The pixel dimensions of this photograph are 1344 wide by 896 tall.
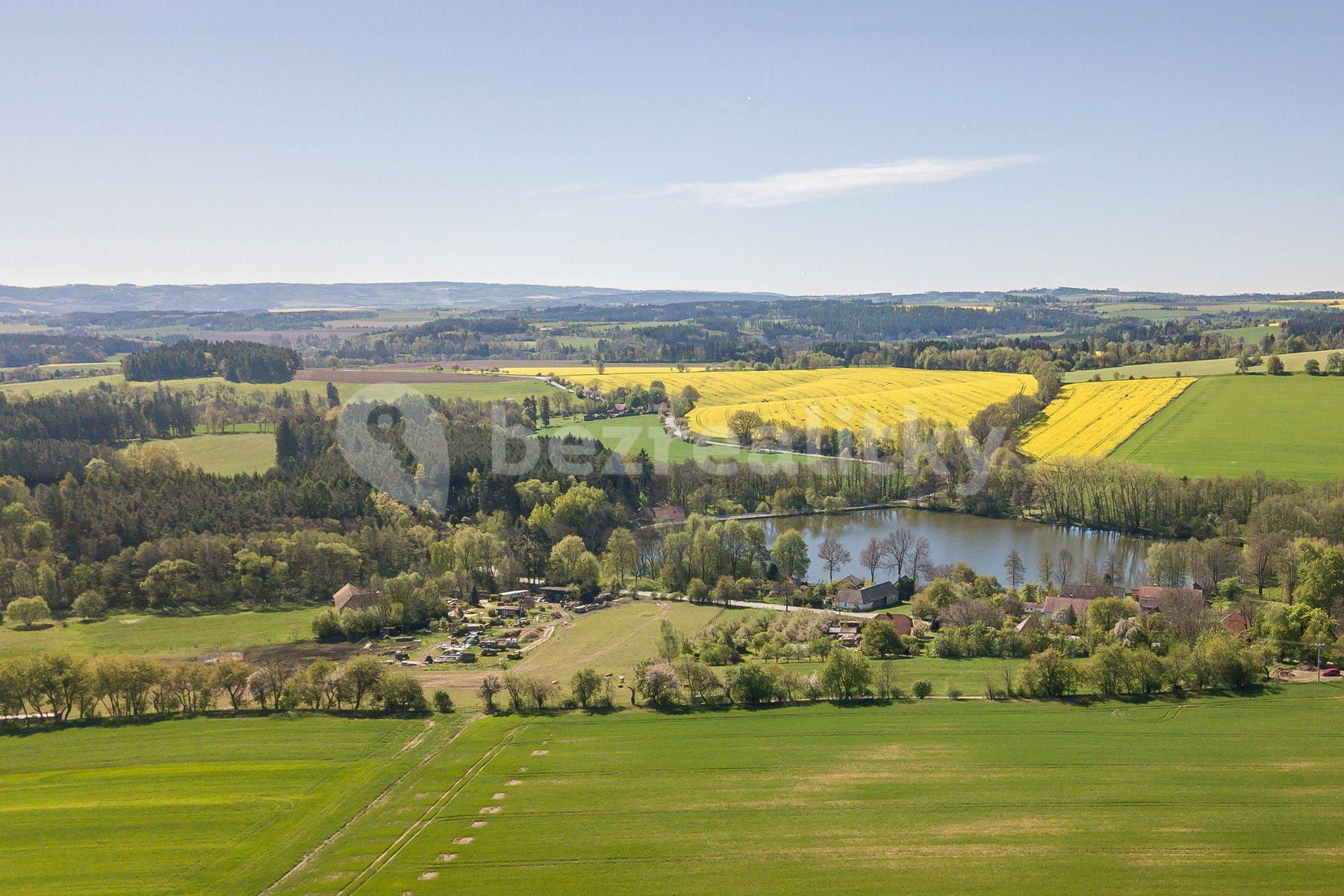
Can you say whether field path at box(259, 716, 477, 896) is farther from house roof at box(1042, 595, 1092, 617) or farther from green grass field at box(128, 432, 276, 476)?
green grass field at box(128, 432, 276, 476)

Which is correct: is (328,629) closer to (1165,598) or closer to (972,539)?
(1165,598)

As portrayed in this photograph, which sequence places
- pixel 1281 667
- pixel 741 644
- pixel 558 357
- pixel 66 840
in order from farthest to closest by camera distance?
pixel 558 357
pixel 741 644
pixel 1281 667
pixel 66 840

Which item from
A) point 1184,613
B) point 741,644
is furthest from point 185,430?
point 1184,613

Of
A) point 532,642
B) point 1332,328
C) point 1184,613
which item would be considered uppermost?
point 1332,328

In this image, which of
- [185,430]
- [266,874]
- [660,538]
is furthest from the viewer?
[185,430]

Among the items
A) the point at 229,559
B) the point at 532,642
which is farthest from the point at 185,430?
the point at 532,642

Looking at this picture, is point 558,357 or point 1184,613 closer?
point 1184,613

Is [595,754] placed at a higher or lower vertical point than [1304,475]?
lower

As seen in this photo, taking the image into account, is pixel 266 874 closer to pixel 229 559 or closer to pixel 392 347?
pixel 229 559

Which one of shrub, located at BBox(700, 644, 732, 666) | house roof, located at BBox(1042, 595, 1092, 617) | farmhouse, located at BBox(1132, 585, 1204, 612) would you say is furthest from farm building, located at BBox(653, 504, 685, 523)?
farmhouse, located at BBox(1132, 585, 1204, 612)
